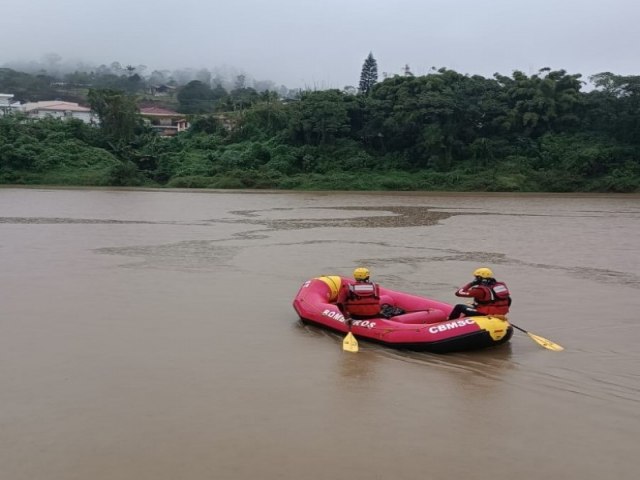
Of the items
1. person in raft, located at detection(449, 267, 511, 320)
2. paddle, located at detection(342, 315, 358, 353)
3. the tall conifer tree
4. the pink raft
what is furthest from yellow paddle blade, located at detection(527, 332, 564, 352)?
the tall conifer tree

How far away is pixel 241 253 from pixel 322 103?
2390cm

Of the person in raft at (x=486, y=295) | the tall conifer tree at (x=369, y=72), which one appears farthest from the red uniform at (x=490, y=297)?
the tall conifer tree at (x=369, y=72)

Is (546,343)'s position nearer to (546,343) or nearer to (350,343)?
(546,343)

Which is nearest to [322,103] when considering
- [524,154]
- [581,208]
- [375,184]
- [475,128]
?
[375,184]

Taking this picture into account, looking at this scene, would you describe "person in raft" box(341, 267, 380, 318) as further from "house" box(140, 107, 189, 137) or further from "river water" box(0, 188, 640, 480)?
"house" box(140, 107, 189, 137)

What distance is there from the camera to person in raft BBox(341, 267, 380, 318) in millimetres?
7867

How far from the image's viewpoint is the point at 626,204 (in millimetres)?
27609

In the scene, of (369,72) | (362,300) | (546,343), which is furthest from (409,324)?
(369,72)

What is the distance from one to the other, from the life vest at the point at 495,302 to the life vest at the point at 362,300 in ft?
3.85

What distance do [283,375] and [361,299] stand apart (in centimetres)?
168

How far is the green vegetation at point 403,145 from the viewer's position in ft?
114

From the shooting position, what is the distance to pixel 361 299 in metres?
7.88

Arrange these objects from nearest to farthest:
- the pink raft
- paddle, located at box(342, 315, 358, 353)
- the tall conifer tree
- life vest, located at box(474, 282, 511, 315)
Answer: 1. the pink raft
2. paddle, located at box(342, 315, 358, 353)
3. life vest, located at box(474, 282, 511, 315)
4. the tall conifer tree

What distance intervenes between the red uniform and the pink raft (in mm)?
149
